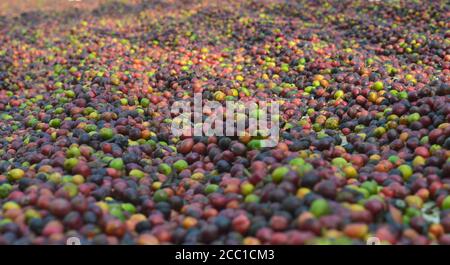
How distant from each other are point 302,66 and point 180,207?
14.3ft

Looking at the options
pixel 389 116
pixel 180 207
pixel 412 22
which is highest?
pixel 412 22

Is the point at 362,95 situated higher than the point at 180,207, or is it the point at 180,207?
the point at 362,95

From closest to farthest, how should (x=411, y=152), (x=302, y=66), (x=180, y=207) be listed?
(x=180, y=207), (x=411, y=152), (x=302, y=66)

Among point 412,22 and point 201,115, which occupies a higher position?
point 412,22

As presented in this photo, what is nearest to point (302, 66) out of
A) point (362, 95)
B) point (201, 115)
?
point (362, 95)

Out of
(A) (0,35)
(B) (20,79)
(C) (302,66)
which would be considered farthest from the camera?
(A) (0,35)

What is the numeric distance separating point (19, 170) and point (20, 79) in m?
4.87

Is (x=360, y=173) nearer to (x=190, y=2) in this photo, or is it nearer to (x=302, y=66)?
(x=302, y=66)

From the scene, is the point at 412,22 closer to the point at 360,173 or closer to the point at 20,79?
the point at 360,173

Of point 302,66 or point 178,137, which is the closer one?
point 178,137

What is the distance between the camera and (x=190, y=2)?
44.5ft

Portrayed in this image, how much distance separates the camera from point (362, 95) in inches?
235
